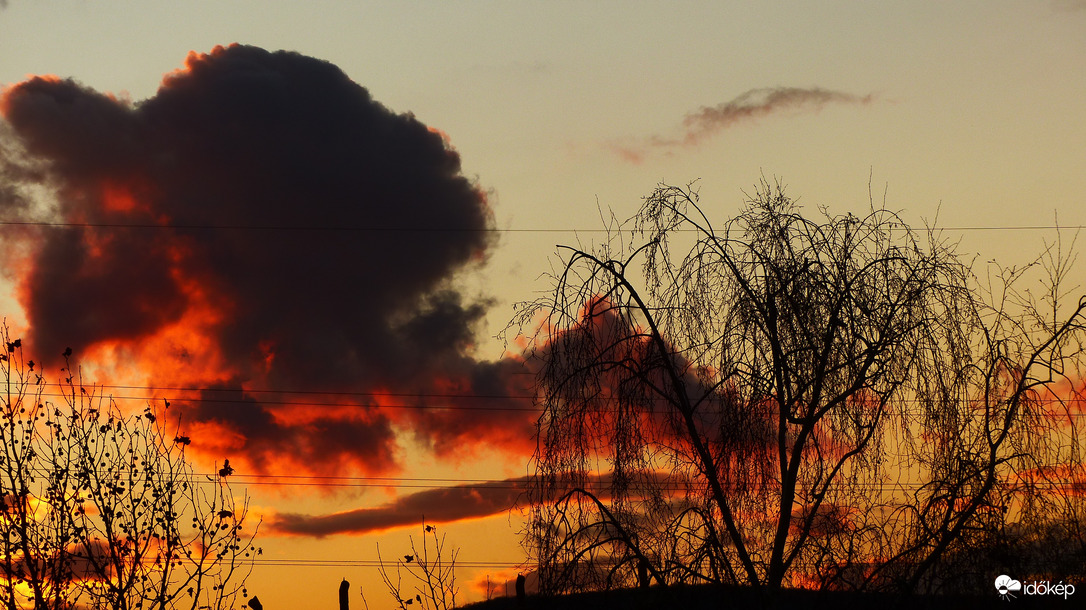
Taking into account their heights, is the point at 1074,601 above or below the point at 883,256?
below

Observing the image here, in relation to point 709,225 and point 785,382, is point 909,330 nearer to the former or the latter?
point 785,382

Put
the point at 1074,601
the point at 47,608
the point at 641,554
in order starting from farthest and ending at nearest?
the point at 1074,601
the point at 641,554
the point at 47,608

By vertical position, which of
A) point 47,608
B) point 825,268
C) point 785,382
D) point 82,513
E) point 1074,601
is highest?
point 825,268

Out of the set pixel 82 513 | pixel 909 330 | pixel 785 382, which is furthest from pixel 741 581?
pixel 82 513

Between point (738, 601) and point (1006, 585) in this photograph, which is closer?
point (738, 601)

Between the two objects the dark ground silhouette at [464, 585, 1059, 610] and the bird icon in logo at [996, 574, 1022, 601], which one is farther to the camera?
the bird icon in logo at [996, 574, 1022, 601]

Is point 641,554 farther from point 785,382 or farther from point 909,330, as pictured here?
point 909,330

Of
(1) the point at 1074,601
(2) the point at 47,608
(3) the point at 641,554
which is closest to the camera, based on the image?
(2) the point at 47,608

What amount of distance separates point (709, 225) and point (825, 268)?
165 cm

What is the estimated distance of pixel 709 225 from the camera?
14.5m

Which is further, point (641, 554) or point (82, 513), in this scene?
point (641, 554)

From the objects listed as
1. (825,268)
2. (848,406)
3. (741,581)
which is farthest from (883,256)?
(741,581)

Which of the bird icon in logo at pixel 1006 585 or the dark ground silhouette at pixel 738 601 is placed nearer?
the dark ground silhouette at pixel 738 601

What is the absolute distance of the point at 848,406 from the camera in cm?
1389
